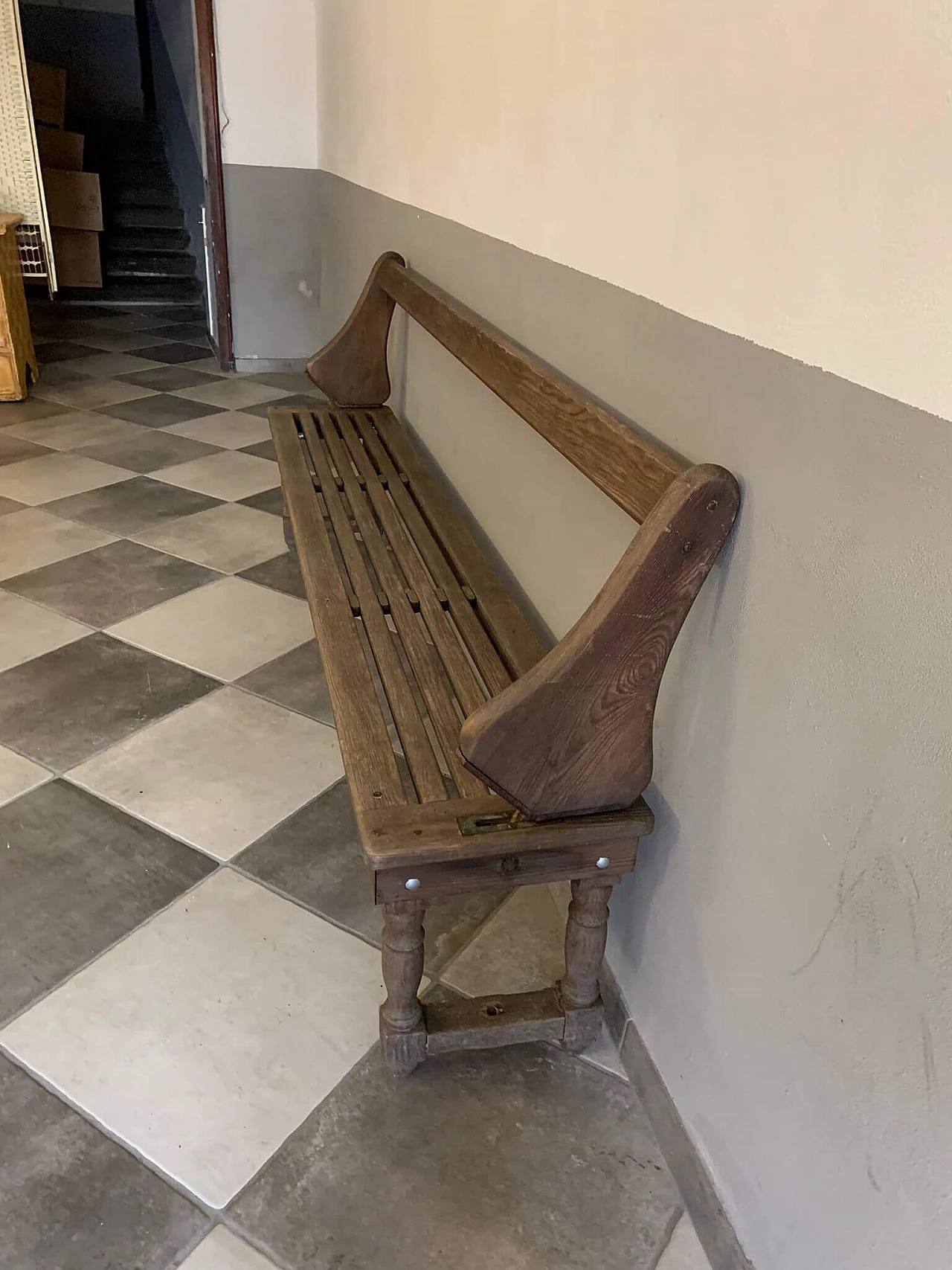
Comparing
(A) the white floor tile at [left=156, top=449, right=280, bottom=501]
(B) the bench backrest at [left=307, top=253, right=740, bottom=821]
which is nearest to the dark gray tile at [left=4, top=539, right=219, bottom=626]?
(A) the white floor tile at [left=156, top=449, right=280, bottom=501]

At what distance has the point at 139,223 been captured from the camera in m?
7.06

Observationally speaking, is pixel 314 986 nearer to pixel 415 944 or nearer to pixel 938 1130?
pixel 415 944

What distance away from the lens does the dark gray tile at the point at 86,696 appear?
2074mm

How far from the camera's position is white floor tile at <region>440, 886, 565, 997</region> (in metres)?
1.54

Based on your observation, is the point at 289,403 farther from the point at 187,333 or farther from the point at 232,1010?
the point at 232,1010

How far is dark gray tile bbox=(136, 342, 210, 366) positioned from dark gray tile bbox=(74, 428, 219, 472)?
133cm

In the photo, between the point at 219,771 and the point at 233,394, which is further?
the point at 233,394

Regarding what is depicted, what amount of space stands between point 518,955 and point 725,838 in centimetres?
63

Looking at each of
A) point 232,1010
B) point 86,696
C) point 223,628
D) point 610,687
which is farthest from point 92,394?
point 610,687

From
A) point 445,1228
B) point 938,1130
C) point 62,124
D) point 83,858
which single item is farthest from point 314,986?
point 62,124

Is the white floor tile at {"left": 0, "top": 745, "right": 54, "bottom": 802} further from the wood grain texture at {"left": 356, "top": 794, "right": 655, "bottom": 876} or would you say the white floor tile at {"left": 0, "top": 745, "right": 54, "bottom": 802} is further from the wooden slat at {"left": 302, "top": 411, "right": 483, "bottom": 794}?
the wood grain texture at {"left": 356, "top": 794, "right": 655, "bottom": 876}

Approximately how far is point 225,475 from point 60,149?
14.3ft

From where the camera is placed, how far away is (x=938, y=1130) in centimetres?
75

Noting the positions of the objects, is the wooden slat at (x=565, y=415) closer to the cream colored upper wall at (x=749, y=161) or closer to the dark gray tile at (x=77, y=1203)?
the cream colored upper wall at (x=749, y=161)
